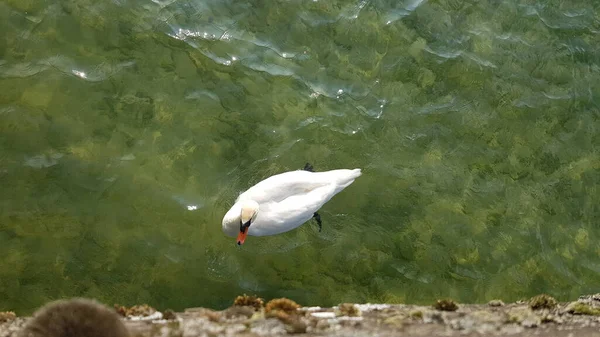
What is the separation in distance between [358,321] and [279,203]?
275 cm

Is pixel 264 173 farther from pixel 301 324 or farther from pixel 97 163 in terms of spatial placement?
pixel 301 324

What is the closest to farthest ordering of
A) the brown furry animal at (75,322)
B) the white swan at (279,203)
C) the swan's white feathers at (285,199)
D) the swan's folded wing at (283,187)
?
the brown furry animal at (75,322) → the white swan at (279,203) → the swan's white feathers at (285,199) → the swan's folded wing at (283,187)

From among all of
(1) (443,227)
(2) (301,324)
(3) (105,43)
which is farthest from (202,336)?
(3) (105,43)

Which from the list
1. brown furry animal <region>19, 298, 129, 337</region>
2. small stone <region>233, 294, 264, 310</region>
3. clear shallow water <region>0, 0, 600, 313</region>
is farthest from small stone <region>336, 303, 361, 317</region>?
brown furry animal <region>19, 298, 129, 337</region>

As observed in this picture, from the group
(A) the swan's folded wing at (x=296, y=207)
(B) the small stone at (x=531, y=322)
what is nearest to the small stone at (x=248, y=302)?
(A) the swan's folded wing at (x=296, y=207)

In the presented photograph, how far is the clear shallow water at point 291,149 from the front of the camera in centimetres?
1077

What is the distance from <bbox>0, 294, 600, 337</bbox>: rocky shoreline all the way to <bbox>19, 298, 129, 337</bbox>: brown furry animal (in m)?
0.54

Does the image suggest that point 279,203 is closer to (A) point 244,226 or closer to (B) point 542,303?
(A) point 244,226

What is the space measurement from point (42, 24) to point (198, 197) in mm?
4867

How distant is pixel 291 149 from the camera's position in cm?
1188

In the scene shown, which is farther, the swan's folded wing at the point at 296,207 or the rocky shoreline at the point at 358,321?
the swan's folded wing at the point at 296,207

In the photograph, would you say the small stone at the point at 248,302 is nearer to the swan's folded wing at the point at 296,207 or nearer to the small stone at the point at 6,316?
the swan's folded wing at the point at 296,207

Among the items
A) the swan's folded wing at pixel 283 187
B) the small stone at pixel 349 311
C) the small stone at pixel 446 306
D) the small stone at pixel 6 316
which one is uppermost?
the swan's folded wing at pixel 283 187

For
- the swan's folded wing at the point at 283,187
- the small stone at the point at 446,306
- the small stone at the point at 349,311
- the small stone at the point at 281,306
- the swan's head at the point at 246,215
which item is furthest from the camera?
the swan's folded wing at the point at 283,187
